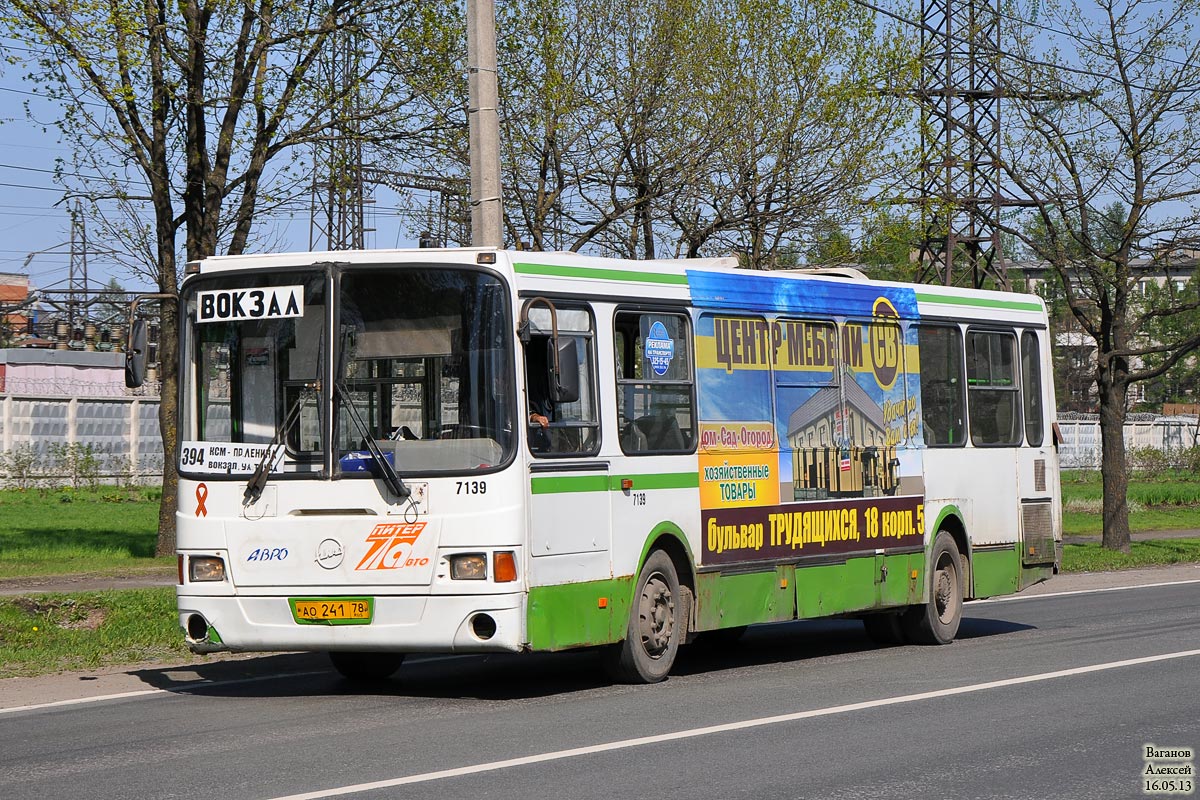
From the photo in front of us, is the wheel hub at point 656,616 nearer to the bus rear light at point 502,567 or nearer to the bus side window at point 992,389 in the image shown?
the bus rear light at point 502,567

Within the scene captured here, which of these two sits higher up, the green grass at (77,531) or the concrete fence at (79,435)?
the concrete fence at (79,435)

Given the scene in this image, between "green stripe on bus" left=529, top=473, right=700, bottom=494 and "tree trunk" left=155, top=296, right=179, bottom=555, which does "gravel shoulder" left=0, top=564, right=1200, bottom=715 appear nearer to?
"green stripe on bus" left=529, top=473, right=700, bottom=494

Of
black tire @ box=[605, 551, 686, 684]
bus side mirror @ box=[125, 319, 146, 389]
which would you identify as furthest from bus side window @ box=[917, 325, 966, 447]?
bus side mirror @ box=[125, 319, 146, 389]

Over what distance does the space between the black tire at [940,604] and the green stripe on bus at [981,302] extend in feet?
7.08

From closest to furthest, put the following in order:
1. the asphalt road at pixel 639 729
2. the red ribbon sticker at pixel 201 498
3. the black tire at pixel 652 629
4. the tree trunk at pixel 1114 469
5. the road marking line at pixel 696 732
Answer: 1. the road marking line at pixel 696 732
2. the asphalt road at pixel 639 729
3. the red ribbon sticker at pixel 201 498
4. the black tire at pixel 652 629
5. the tree trunk at pixel 1114 469

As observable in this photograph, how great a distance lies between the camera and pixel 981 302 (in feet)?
54.0

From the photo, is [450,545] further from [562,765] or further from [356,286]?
[562,765]

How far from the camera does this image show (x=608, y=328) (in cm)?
1194

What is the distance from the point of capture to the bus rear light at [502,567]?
420 inches

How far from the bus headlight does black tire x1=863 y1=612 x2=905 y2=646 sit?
6563mm

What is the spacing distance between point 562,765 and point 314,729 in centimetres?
202

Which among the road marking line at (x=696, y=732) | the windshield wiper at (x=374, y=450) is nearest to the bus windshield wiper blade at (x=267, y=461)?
the windshield wiper at (x=374, y=450)

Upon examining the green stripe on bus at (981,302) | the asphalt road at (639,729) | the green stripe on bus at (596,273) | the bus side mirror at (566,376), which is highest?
the green stripe on bus at (981,302)

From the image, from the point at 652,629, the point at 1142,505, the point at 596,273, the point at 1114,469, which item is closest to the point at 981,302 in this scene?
the point at 596,273
